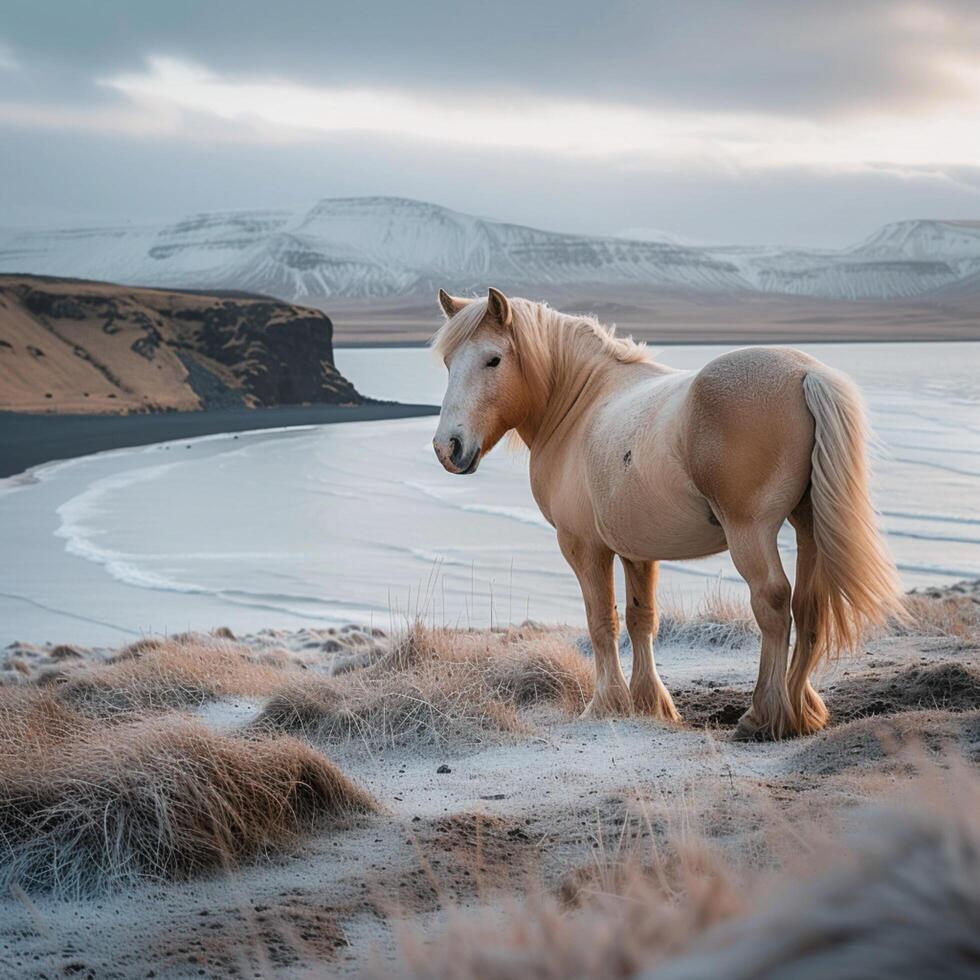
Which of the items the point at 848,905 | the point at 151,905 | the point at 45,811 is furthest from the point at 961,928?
the point at 45,811

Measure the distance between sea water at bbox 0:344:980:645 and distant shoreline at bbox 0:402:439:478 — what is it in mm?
1720

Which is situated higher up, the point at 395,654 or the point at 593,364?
the point at 593,364

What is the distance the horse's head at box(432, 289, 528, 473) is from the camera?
244 inches

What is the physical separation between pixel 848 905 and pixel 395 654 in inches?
284

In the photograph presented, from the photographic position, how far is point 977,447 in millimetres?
29500

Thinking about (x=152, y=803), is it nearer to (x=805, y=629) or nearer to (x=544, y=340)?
(x=805, y=629)

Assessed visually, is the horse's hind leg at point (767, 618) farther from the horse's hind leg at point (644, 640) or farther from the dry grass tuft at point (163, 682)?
the dry grass tuft at point (163, 682)

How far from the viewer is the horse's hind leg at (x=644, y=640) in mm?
6668

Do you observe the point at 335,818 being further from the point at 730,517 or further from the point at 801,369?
the point at 801,369

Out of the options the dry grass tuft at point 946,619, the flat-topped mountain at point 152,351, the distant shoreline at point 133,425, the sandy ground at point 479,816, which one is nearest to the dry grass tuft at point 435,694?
the sandy ground at point 479,816

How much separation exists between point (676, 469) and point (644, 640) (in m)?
1.51

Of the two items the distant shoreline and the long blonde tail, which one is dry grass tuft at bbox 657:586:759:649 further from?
the distant shoreline

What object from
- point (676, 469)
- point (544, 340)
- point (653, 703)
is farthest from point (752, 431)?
point (653, 703)

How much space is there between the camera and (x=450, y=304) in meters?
6.64
